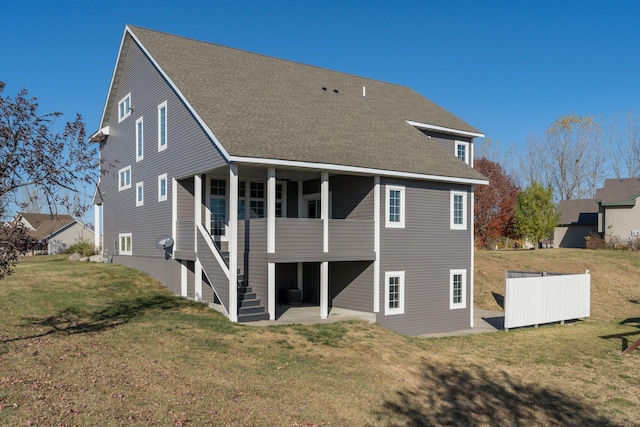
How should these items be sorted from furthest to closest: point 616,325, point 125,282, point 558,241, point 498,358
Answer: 1. point 558,241
2. point 616,325
3. point 125,282
4. point 498,358

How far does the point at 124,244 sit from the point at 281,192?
8.05m

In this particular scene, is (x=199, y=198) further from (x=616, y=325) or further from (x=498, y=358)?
(x=616, y=325)

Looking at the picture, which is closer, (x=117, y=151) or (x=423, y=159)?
(x=423, y=159)

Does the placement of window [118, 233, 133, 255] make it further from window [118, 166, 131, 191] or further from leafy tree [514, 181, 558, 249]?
leafy tree [514, 181, 558, 249]

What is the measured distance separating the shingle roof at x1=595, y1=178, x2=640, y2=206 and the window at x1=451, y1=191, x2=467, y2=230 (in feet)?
98.4

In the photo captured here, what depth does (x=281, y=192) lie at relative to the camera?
20828 millimetres

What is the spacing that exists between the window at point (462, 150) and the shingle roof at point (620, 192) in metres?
26.2

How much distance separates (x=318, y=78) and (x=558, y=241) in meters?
40.6

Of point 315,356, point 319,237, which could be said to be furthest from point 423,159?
point 315,356

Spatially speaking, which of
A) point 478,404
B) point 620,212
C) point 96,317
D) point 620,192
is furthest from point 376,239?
point 620,192

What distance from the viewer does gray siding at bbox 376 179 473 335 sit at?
18516 mm

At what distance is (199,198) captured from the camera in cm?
1770

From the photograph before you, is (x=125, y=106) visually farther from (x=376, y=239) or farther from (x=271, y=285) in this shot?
(x=376, y=239)

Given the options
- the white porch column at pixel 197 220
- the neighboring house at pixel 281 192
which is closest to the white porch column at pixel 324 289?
the neighboring house at pixel 281 192
